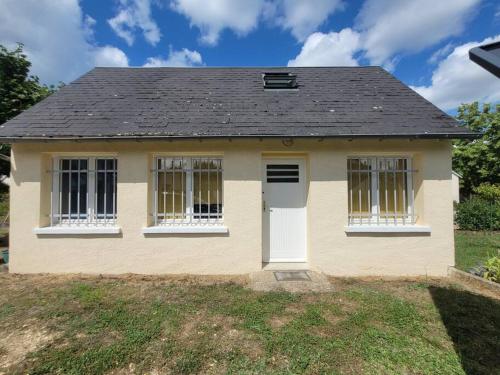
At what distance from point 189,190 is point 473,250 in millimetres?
8779

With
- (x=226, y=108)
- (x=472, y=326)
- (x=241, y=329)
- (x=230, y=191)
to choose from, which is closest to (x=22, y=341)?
(x=241, y=329)

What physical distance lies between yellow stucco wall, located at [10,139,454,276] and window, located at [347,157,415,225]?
359mm

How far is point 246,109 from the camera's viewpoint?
642 centimetres

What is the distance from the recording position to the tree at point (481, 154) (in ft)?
62.5

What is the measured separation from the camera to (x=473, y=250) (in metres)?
7.90

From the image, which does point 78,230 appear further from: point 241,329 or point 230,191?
point 241,329

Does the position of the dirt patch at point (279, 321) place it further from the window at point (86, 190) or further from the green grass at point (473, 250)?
the green grass at point (473, 250)

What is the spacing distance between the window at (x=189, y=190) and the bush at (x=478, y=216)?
42.0 ft

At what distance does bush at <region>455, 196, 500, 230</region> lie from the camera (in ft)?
38.8

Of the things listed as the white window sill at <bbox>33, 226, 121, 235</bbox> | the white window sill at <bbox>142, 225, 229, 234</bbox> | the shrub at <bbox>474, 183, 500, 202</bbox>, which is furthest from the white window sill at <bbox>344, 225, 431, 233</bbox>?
the shrub at <bbox>474, 183, 500, 202</bbox>

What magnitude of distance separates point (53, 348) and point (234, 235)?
3391 millimetres

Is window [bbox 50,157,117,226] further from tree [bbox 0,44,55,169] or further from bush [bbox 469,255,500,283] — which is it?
bush [bbox 469,255,500,283]

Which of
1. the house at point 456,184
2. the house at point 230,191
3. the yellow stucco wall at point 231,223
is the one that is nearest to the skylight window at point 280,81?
the house at point 230,191

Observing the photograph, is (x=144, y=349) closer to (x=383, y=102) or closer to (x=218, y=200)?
(x=218, y=200)
